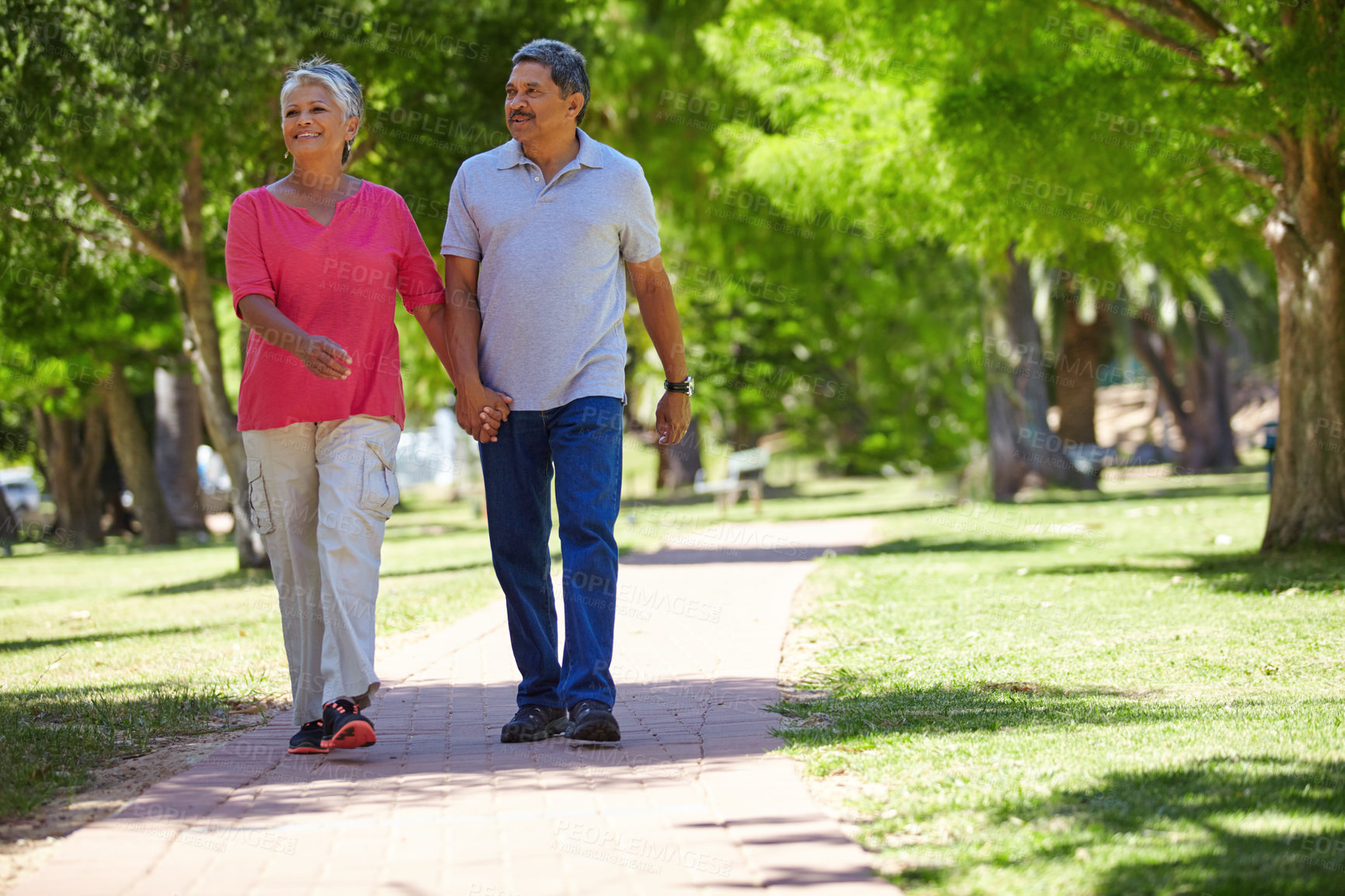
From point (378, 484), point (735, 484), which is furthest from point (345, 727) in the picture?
point (735, 484)

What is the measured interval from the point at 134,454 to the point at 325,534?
20872mm

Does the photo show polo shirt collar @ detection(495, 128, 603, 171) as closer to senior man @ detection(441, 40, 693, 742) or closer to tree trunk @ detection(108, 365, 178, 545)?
senior man @ detection(441, 40, 693, 742)

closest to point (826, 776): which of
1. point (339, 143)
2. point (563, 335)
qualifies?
point (563, 335)

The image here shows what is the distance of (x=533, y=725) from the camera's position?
15.6ft

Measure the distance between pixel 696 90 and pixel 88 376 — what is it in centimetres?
Answer: 1189

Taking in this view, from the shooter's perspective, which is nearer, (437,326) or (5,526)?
(437,326)

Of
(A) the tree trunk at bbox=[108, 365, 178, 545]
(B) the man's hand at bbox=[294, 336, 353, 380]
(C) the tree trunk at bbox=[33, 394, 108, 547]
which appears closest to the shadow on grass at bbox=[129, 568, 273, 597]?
(A) the tree trunk at bbox=[108, 365, 178, 545]

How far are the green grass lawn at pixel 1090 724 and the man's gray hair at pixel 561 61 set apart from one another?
240 cm

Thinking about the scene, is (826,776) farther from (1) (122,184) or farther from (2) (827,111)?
(1) (122,184)

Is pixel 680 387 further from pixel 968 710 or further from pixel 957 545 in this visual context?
pixel 957 545

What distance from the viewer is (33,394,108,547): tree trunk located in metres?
27.9

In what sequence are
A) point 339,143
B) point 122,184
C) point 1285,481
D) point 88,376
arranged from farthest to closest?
point 88,376 → point 122,184 → point 1285,481 → point 339,143

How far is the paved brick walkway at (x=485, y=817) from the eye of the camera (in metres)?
3.13

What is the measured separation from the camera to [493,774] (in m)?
4.20
